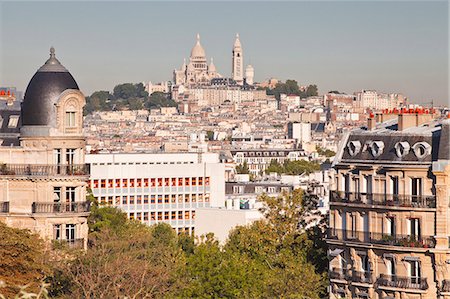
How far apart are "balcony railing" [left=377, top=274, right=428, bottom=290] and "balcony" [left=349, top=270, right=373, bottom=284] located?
24.7 inches

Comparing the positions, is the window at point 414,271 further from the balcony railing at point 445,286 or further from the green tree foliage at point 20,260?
the green tree foliage at point 20,260

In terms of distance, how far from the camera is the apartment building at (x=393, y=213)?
46.6m

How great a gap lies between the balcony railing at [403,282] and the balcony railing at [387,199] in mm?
2069

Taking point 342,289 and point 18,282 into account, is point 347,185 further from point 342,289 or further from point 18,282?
point 18,282

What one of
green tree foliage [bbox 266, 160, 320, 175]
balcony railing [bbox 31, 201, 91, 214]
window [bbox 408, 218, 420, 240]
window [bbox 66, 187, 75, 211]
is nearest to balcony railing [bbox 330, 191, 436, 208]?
window [bbox 408, 218, 420, 240]

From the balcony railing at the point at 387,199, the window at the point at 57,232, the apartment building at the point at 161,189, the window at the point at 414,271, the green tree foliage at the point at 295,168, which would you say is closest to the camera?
the window at the point at 414,271

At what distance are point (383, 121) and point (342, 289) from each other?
761 centimetres

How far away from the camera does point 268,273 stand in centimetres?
4816

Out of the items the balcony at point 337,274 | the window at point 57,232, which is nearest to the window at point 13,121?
the window at point 57,232

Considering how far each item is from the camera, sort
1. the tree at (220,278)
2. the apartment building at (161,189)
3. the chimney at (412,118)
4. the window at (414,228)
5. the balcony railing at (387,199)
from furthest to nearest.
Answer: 1. the apartment building at (161,189)
2. the chimney at (412,118)
3. the window at (414,228)
4. the balcony railing at (387,199)
5. the tree at (220,278)

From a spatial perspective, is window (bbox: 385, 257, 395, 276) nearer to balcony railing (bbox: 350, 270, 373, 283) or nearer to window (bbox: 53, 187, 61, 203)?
balcony railing (bbox: 350, 270, 373, 283)

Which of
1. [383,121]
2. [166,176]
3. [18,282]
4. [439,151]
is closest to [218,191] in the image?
[166,176]

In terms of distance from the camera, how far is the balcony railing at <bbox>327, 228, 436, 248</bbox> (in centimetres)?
4669

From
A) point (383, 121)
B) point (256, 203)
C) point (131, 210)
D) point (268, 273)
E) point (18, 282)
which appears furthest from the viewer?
point (131, 210)
